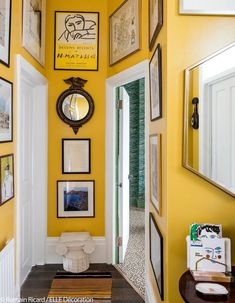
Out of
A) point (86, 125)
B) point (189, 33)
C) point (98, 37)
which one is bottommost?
point (86, 125)

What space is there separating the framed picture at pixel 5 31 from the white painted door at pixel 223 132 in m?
1.42

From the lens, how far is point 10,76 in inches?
91.4

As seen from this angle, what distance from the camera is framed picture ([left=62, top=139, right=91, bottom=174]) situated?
11.6ft

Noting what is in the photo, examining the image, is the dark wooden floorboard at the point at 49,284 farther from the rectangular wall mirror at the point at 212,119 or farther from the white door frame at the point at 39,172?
the rectangular wall mirror at the point at 212,119

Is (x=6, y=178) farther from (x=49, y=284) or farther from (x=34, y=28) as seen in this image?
(x=34, y=28)

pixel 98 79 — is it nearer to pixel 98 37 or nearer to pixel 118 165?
pixel 98 37

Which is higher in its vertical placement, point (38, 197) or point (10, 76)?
point (10, 76)

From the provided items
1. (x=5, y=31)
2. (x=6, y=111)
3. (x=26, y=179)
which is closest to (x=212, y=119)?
(x=6, y=111)

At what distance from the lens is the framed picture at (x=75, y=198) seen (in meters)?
3.55

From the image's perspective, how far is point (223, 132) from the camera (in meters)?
1.74

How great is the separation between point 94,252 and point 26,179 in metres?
1.15

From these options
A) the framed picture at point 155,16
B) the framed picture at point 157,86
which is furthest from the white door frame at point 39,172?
the framed picture at point 157,86

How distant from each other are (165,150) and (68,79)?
6.42ft

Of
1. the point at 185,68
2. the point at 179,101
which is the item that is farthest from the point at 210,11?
the point at 179,101
